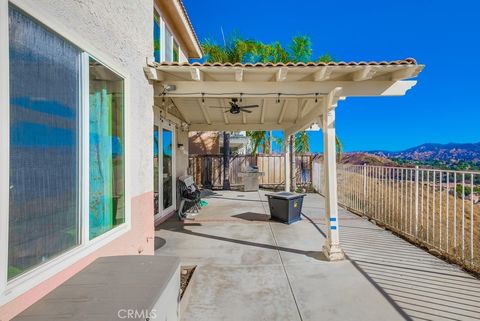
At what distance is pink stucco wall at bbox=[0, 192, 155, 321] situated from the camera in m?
1.70

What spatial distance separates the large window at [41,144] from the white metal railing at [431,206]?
215 inches

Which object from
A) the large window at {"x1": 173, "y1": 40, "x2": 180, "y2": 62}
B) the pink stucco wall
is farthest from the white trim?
the large window at {"x1": 173, "y1": 40, "x2": 180, "y2": 62}

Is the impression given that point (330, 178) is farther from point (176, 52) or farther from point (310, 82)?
point (176, 52)

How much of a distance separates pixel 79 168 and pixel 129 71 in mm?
1721

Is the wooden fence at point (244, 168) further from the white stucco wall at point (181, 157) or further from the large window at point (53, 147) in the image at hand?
the large window at point (53, 147)

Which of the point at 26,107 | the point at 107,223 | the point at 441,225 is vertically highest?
the point at 26,107

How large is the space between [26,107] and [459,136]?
78747 millimetres

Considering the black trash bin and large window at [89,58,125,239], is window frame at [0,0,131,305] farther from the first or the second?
the black trash bin

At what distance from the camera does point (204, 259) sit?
15.1 feet

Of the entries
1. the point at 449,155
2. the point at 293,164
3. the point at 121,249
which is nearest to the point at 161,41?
the point at 121,249

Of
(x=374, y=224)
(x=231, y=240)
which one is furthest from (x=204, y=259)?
(x=374, y=224)

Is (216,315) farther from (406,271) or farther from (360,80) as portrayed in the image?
(360,80)

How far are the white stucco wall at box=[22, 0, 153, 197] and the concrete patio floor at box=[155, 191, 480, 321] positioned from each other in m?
1.74

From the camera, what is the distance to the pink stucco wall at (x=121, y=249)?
1698 millimetres
